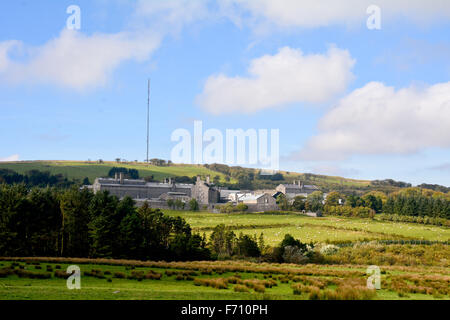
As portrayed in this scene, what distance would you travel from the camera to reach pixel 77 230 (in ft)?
165

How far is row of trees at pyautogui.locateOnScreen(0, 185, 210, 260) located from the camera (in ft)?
155

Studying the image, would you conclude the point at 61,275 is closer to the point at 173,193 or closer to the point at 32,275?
the point at 32,275

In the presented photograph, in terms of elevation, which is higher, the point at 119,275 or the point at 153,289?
the point at 153,289

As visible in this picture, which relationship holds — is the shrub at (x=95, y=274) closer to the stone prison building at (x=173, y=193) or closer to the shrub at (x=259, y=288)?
the shrub at (x=259, y=288)

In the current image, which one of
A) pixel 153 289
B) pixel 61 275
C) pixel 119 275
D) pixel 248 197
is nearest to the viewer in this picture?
pixel 153 289

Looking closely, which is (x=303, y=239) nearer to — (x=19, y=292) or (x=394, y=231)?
(x=394, y=231)

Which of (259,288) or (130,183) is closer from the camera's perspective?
(259,288)

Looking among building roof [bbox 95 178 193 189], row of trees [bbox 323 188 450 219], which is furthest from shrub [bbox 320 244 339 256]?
building roof [bbox 95 178 193 189]

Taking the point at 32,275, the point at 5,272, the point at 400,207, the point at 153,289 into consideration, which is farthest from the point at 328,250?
the point at 400,207

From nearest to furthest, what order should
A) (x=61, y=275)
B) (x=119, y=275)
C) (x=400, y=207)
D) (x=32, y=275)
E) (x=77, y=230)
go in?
(x=32, y=275), (x=61, y=275), (x=119, y=275), (x=77, y=230), (x=400, y=207)

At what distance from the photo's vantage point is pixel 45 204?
51.3m

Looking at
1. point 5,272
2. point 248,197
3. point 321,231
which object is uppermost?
point 248,197
